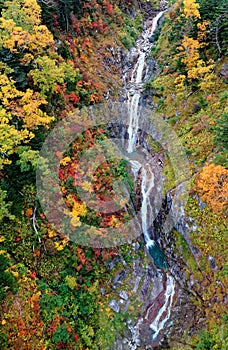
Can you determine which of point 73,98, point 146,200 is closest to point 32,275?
point 146,200

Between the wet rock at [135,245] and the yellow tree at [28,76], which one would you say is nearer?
the yellow tree at [28,76]

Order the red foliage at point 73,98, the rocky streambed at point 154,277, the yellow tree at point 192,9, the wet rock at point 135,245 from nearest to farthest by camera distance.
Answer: the rocky streambed at point 154,277 → the wet rock at point 135,245 → the red foliage at point 73,98 → the yellow tree at point 192,9

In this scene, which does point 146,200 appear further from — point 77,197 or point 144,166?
point 77,197

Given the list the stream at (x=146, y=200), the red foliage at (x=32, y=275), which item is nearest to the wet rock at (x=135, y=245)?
the stream at (x=146, y=200)

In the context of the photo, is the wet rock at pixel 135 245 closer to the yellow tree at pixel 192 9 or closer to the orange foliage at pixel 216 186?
the orange foliage at pixel 216 186

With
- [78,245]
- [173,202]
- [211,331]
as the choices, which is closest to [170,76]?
[173,202]

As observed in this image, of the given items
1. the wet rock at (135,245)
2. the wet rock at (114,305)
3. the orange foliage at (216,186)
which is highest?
the orange foliage at (216,186)

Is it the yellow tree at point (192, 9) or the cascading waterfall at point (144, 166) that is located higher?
the yellow tree at point (192, 9)
